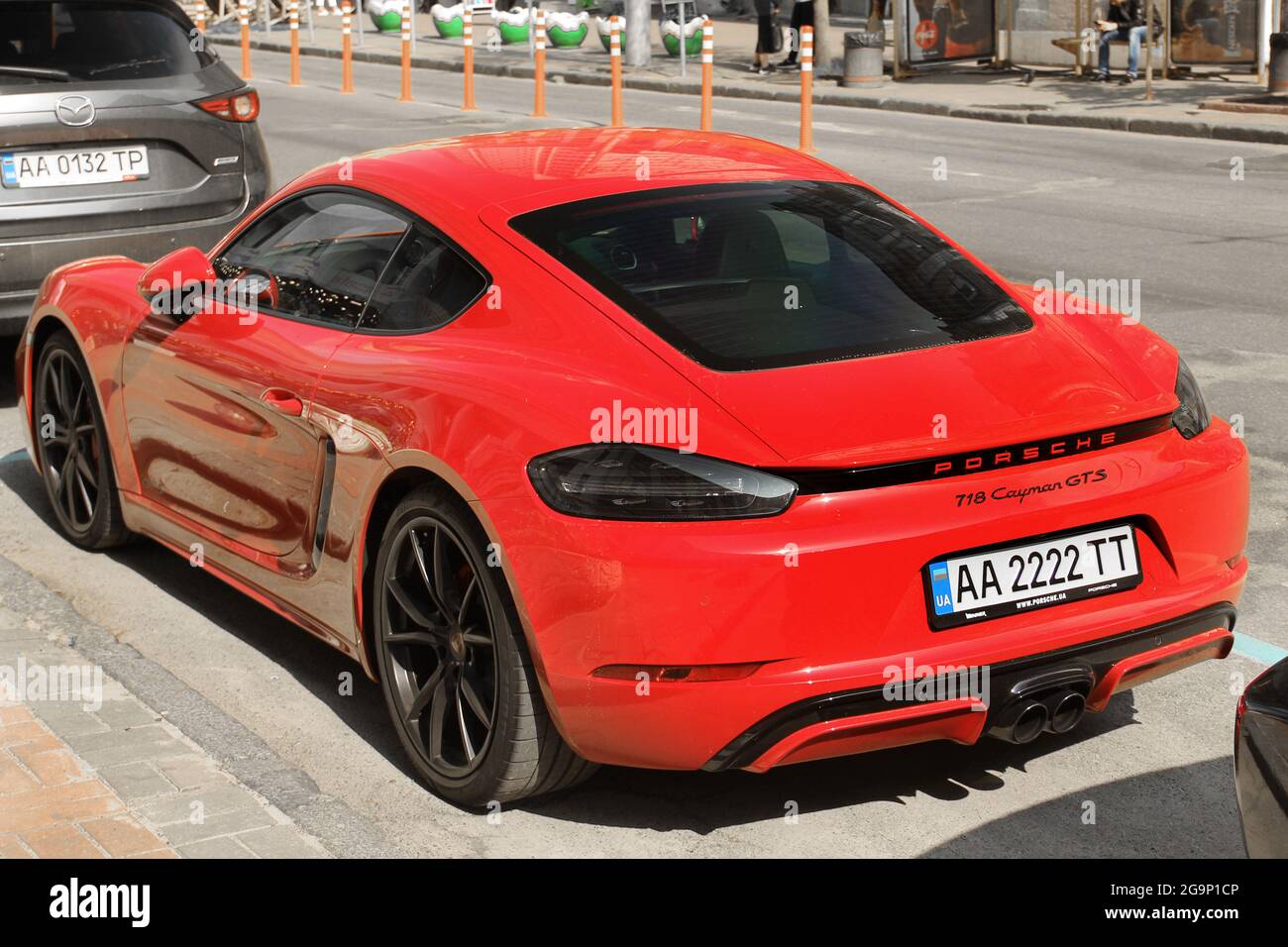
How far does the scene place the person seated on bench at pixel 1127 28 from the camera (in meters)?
25.1

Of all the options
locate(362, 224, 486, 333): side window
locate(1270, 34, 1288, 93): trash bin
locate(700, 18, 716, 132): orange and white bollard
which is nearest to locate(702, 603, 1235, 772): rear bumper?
locate(362, 224, 486, 333): side window

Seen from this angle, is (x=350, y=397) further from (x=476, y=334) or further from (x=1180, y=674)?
(x=1180, y=674)

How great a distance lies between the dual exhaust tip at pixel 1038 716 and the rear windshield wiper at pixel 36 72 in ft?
18.6

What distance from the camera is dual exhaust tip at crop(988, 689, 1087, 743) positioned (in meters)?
3.82

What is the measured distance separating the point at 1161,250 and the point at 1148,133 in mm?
9424

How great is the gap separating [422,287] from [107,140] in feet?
13.0

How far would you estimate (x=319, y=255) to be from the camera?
505 cm

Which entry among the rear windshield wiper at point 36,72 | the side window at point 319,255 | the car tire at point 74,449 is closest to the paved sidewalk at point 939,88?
the rear windshield wiper at point 36,72

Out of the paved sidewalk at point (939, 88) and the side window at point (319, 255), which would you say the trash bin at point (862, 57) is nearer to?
the paved sidewalk at point (939, 88)

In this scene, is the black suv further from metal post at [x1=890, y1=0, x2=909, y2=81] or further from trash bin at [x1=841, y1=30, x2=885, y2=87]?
metal post at [x1=890, y1=0, x2=909, y2=81]

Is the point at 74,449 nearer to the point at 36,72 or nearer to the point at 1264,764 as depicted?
the point at 36,72

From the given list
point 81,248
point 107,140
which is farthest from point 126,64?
point 81,248

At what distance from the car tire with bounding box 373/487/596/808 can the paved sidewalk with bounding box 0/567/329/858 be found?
1.35 feet

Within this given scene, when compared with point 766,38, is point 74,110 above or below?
below
